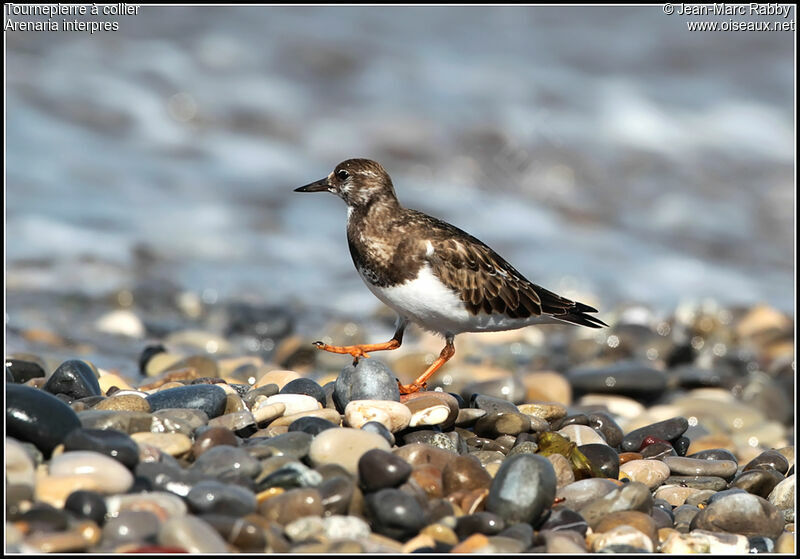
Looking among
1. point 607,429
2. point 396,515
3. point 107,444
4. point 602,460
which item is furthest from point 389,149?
point 396,515

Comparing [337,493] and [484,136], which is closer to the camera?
[337,493]

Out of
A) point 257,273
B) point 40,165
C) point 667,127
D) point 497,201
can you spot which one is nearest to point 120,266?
point 257,273

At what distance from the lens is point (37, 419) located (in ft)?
11.1

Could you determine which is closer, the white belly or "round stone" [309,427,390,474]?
"round stone" [309,427,390,474]

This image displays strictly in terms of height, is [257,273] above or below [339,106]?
below

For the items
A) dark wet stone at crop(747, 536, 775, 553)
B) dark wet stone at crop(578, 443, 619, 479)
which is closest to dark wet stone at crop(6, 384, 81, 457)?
dark wet stone at crop(578, 443, 619, 479)

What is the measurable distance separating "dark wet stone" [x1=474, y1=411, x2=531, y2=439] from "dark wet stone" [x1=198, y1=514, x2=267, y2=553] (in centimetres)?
155

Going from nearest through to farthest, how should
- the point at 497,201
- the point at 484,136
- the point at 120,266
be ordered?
1. the point at 120,266
2. the point at 497,201
3. the point at 484,136

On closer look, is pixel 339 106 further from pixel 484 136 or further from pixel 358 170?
pixel 358 170

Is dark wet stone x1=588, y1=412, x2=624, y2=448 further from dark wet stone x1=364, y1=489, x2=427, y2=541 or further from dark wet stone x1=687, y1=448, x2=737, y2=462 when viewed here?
dark wet stone x1=364, y1=489, x2=427, y2=541

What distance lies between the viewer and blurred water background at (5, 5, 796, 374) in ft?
33.4

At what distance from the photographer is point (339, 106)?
1451cm

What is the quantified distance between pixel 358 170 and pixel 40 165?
301 inches

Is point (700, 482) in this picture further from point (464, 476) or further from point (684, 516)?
point (464, 476)
